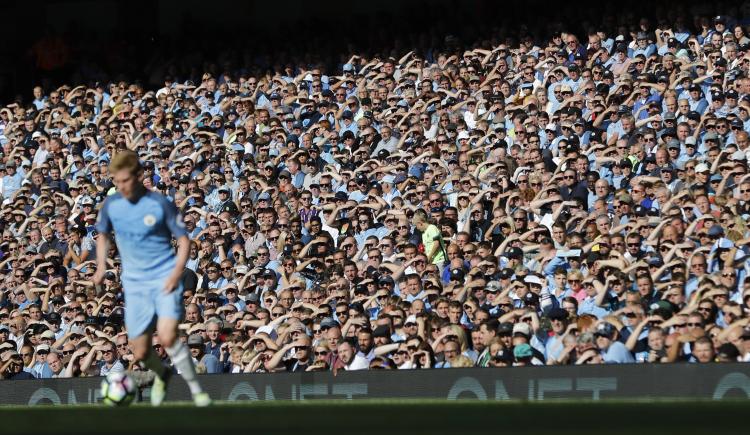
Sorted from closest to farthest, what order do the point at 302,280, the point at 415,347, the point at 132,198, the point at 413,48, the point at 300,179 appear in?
1. the point at 132,198
2. the point at 415,347
3. the point at 302,280
4. the point at 300,179
5. the point at 413,48

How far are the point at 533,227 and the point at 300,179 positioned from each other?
203 inches

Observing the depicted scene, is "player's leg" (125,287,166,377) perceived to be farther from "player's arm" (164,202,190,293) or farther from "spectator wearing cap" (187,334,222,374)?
"spectator wearing cap" (187,334,222,374)

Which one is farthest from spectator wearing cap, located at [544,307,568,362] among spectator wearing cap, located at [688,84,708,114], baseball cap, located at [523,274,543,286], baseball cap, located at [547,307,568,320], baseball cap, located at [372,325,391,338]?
spectator wearing cap, located at [688,84,708,114]

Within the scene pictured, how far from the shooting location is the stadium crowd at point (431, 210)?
45.1 feet

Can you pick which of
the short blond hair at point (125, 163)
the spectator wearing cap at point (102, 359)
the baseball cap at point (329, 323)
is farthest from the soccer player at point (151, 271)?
the spectator wearing cap at point (102, 359)

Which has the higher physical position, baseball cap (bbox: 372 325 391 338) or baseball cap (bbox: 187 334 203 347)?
baseball cap (bbox: 372 325 391 338)

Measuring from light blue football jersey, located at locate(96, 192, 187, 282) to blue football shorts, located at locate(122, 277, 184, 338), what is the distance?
0.16 ft

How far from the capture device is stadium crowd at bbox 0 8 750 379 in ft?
45.1

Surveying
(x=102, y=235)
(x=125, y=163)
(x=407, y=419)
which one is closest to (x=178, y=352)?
(x=102, y=235)

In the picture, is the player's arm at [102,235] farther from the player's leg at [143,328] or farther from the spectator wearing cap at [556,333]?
the spectator wearing cap at [556,333]

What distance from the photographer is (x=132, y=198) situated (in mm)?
9219

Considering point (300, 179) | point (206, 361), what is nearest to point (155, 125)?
point (300, 179)

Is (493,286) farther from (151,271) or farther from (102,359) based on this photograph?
(151,271)

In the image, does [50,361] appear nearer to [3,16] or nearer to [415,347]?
[415,347]
